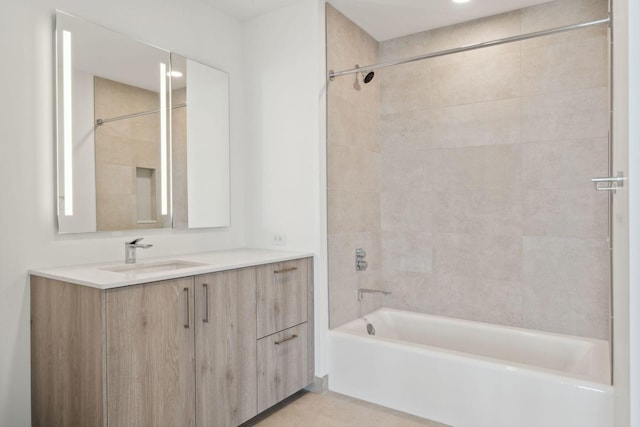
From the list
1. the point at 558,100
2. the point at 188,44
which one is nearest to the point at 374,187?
the point at 558,100

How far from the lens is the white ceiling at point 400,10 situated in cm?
280

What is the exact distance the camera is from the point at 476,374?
7.39ft

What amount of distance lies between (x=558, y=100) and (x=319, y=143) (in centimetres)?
162

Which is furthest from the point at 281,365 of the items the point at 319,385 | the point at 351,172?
the point at 351,172

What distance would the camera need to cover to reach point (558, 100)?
2.73 metres

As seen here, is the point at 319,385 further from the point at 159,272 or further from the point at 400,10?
the point at 400,10

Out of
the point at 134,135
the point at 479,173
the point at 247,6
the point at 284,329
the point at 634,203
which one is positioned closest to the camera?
the point at 634,203

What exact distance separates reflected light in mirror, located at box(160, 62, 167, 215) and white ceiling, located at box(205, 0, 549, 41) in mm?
683

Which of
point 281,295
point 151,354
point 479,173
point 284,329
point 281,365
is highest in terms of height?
point 479,173

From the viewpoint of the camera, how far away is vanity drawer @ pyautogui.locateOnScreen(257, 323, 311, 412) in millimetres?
2357

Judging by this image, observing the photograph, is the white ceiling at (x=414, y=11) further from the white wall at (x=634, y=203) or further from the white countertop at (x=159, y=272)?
the white wall at (x=634, y=203)

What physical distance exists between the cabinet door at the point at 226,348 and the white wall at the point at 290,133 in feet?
2.05

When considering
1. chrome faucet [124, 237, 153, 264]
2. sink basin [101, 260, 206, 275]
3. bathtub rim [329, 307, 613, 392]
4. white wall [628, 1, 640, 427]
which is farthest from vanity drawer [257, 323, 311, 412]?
white wall [628, 1, 640, 427]

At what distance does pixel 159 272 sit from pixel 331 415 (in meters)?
1.36
